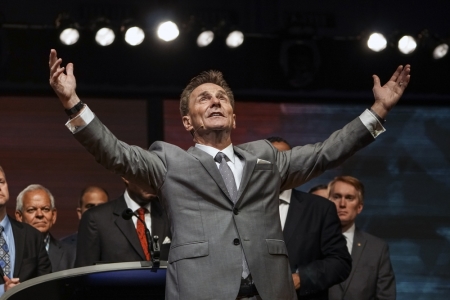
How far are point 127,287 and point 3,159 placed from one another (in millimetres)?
4998

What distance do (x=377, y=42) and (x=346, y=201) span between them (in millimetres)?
2388

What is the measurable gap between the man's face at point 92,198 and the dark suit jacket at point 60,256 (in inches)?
23.9

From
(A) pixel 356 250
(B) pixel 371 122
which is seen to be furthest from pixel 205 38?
(B) pixel 371 122

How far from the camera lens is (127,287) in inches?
120

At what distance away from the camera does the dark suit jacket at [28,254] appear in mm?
4672

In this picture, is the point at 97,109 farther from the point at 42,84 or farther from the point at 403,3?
the point at 403,3

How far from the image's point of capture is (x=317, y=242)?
4.51 metres

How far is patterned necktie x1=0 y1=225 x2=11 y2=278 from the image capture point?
465 cm

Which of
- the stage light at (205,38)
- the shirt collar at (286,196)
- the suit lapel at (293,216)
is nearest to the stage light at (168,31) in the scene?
the stage light at (205,38)

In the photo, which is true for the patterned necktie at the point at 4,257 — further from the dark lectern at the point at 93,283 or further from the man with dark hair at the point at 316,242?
the dark lectern at the point at 93,283

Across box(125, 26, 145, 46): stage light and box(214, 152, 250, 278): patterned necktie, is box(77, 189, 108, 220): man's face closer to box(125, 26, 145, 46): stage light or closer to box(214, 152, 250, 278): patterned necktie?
box(125, 26, 145, 46): stage light

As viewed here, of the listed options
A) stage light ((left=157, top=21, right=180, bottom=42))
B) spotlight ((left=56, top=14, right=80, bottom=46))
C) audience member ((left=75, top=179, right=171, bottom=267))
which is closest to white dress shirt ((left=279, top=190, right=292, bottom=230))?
audience member ((left=75, top=179, right=171, bottom=267))

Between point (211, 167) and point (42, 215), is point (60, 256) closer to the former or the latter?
point (42, 215)

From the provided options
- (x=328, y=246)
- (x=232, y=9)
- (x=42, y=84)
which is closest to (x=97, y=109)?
(x=42, y=84)
